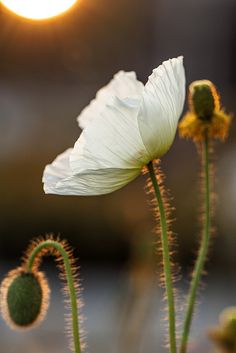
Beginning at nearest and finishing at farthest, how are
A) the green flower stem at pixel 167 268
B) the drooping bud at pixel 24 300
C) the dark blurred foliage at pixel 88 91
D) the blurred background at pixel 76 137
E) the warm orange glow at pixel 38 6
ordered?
the green flower stem at pixel 167 268
the drooping bud at pixel 24 300
the warm orange glow at pixel 38 6
the blurred background at pixel 76 137
the dark blurred foliage at pixel 88 91

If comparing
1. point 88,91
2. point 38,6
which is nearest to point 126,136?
point 38,6

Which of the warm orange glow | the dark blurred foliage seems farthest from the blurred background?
the warm orange glow

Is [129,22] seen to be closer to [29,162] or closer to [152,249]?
[29,162]

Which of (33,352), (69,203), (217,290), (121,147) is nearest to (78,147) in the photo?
(121,147)

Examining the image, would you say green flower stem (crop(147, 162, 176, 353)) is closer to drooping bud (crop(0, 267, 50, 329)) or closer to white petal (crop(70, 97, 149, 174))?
white petal (crop(70, 97, 149, 174))

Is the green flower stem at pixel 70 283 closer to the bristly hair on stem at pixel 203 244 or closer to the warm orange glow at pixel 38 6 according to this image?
the bristly hair on stem at pixel 203 244

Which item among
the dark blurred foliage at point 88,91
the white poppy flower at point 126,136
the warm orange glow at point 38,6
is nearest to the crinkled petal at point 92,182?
the white poppy flower at point 126,136
